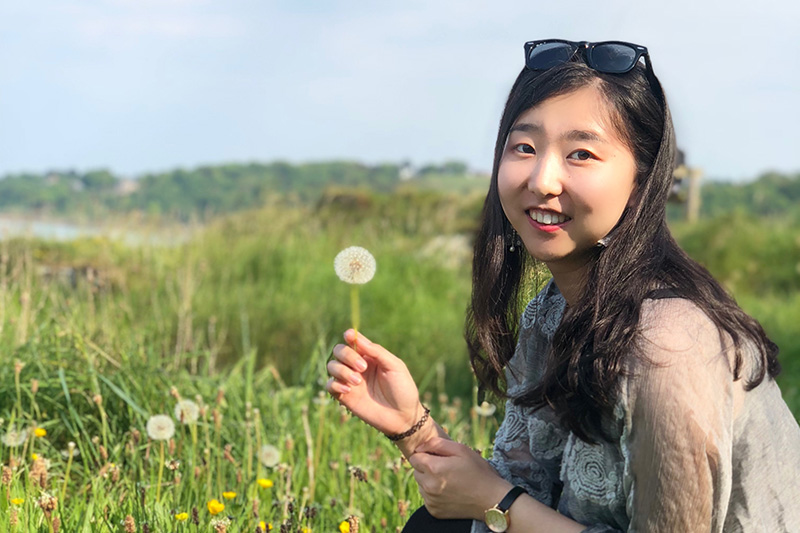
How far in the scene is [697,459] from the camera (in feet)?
4.92

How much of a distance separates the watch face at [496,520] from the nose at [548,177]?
63 centimetres

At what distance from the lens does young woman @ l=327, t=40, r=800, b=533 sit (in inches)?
60.4

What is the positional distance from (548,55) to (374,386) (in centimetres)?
79

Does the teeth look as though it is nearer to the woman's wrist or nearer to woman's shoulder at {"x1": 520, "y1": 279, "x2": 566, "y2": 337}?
woman's shoulder at {"x1": 520, "y1": 279, "x2": 566, "y2": 337}

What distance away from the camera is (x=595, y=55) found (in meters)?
1.80

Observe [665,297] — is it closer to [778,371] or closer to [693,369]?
[693,369]

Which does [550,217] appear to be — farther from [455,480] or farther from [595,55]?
[455,480]

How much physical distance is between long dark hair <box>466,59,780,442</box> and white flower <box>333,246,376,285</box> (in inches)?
14.4

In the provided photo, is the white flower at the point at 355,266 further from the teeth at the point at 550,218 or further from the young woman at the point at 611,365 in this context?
the teeth at the point at 550,218

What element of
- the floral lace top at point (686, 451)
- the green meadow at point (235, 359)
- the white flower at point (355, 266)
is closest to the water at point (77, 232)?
the green meadow at point (235, 359)

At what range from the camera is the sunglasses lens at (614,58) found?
5.87 feet

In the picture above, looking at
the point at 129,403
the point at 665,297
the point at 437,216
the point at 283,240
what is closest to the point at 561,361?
the point at 665,297

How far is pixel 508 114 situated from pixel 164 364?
265 cm

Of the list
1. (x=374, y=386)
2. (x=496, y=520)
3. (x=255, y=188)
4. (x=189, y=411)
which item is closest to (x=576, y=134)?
(x=374, y=386)
